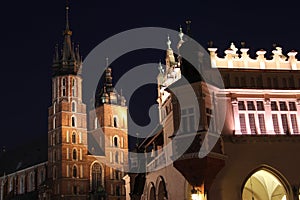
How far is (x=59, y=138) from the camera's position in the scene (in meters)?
83.9

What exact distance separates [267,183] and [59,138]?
2137 inches

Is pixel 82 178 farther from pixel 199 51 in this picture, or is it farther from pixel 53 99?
pixel 199 51

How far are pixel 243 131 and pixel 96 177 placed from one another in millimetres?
55194

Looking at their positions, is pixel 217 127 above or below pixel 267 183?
above

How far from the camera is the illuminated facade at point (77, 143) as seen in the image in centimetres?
8244

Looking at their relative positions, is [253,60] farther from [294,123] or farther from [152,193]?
[152,193]

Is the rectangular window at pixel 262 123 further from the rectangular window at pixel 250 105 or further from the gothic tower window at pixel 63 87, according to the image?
the gothic tower window at pixel 63 87

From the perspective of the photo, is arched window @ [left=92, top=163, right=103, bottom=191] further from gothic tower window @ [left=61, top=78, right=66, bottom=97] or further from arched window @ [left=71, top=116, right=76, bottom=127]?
gothic tower window @ [left=61, top=78, right=66, bottom=97]

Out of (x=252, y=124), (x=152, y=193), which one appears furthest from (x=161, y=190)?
(x=252, y=124)

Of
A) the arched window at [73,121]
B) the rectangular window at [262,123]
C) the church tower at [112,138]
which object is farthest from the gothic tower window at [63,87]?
the rectangular window at [262,123]

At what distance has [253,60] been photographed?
112 ft

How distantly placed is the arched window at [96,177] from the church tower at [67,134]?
4.24 ft

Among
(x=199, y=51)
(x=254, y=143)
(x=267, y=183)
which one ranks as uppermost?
(x=199, y=51)

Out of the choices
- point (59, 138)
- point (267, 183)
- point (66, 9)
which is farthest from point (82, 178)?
point (267, 183)
